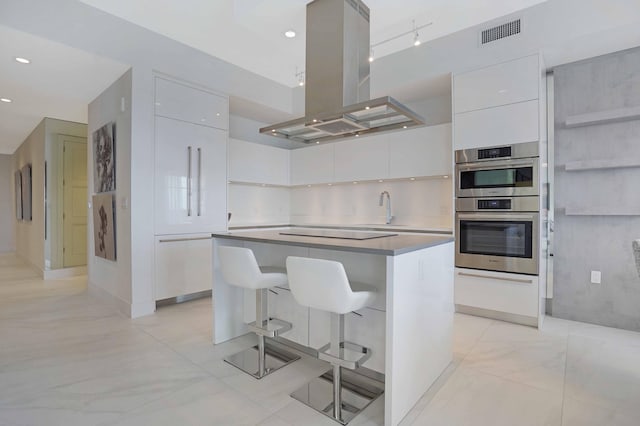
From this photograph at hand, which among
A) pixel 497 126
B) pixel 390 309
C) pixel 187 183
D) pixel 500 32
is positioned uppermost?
pixel 500 32

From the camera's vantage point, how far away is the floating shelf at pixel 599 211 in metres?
2.92

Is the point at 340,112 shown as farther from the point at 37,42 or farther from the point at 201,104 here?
the point at 37,42

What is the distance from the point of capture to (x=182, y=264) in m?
3.73

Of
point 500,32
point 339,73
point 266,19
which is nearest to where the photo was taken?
point 339,73

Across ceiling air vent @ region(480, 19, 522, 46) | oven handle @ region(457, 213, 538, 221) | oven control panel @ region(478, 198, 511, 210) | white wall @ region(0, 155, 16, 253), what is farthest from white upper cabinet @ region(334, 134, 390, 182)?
white wall @ region(0, 155, 16, 253)

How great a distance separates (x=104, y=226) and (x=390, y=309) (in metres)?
3.62

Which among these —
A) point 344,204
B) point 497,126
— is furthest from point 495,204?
point 344,204

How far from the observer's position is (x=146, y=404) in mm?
1838

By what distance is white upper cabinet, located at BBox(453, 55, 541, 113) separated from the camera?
3.03 meters

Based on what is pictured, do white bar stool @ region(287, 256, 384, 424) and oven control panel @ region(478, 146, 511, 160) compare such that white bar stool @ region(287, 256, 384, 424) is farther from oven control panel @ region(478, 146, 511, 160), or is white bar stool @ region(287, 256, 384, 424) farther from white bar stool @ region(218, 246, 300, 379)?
oven control panel @ region(478, 146, 511, 160)

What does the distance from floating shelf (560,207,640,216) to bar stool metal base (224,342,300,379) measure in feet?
9.63

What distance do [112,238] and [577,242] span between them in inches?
191

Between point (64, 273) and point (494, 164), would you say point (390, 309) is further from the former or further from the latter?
point (64, 273)

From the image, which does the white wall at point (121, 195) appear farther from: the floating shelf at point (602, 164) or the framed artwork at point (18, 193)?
the framed artwork at point (18, 193)
